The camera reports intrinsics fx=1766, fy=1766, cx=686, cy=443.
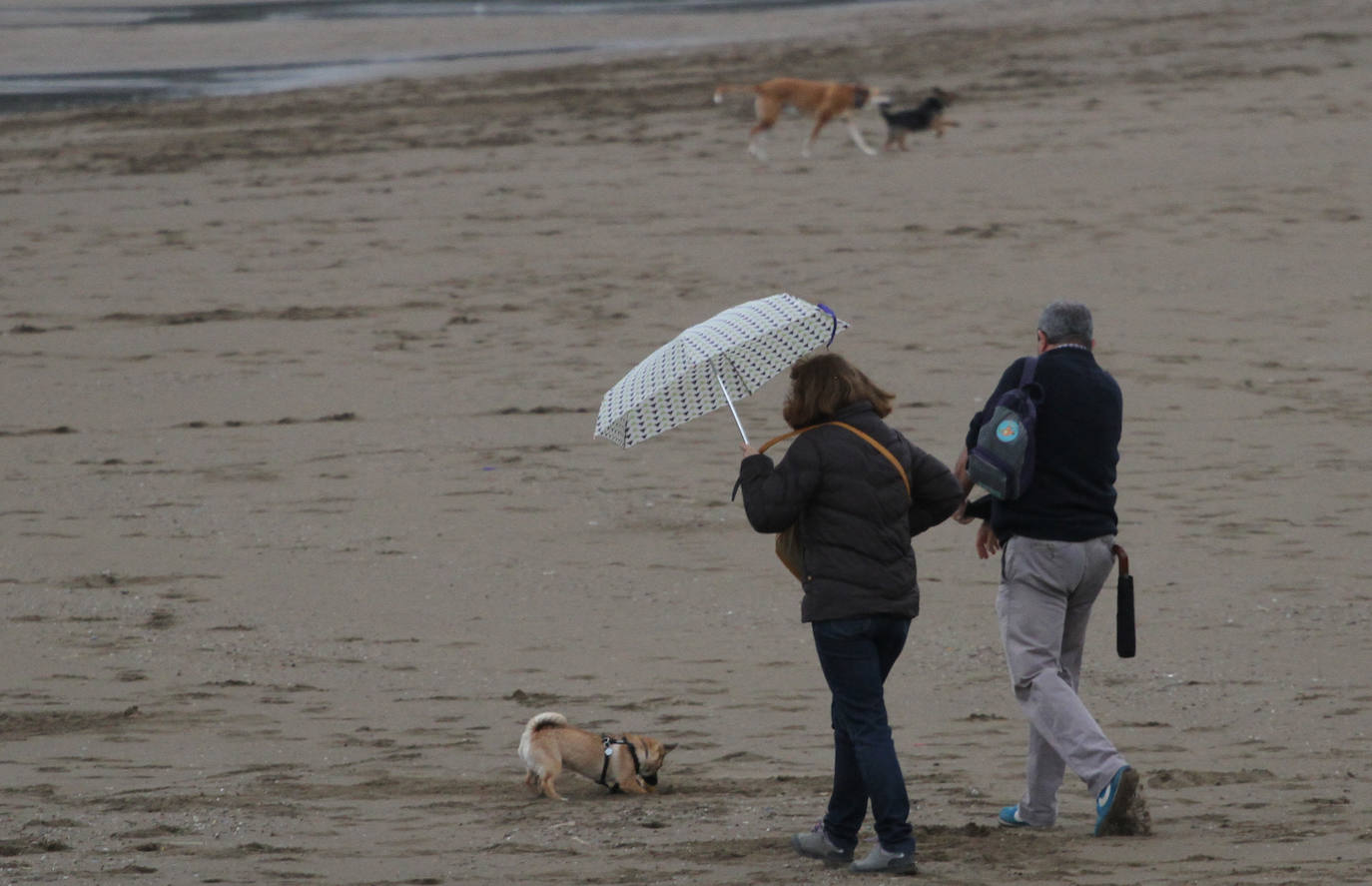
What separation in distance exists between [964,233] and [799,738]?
8625 millimetres

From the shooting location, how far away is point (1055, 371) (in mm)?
4910

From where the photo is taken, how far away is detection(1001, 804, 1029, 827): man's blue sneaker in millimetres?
5098

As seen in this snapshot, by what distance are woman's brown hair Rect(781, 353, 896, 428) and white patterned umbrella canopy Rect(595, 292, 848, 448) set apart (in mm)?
203

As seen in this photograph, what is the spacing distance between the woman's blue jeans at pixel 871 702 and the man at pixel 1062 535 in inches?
16.7

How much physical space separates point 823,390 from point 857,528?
381mm

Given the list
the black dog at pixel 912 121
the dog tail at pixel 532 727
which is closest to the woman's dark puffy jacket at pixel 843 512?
the dog tail at pixel 532 727

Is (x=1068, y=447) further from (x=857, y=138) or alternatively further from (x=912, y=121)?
(x=857, y=138)

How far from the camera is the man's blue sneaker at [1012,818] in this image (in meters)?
5.10

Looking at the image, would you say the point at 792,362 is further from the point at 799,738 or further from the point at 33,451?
the point at 33,451

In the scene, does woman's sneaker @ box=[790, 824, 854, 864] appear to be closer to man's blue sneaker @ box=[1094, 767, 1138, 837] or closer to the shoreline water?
man's blue sneaker @ box=[1094, 767, 1138, 837]

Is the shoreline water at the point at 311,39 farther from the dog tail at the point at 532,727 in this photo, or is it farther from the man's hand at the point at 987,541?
the man's hand at the point at 987,541

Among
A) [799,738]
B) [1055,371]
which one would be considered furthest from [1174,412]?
[1055,371]

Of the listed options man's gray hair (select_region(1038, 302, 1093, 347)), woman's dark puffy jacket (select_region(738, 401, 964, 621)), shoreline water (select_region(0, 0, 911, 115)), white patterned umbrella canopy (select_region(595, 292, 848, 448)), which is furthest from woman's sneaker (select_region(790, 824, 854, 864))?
shoreline water (select_region(0, 0, 911, 115))

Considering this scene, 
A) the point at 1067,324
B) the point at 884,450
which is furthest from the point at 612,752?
the point at 1067,324
